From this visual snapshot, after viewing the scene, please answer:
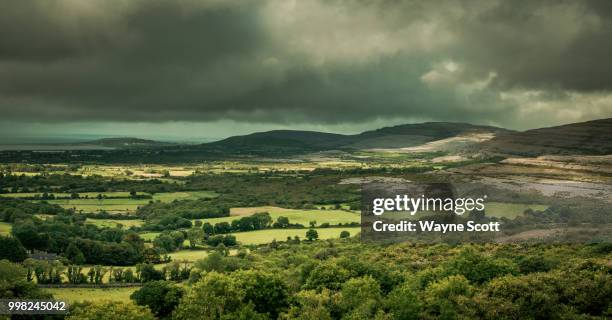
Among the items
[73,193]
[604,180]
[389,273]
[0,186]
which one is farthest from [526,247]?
[0,186]

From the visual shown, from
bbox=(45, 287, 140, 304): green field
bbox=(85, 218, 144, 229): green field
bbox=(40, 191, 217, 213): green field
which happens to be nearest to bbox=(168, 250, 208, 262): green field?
bbox=(45, 287, 140, 304): green field

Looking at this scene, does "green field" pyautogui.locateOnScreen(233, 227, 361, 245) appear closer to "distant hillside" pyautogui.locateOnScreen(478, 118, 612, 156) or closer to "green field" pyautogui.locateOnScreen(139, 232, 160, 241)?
"green field" pyautogui.locateOnScreen(139, 232, 160, 241)

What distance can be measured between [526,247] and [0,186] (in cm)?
12565

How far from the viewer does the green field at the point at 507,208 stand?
174ft

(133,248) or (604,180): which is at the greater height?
(604,180)

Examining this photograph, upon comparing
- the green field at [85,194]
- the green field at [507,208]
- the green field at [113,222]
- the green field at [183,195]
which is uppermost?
the green field at [507,208]

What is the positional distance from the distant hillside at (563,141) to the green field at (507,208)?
144 ft

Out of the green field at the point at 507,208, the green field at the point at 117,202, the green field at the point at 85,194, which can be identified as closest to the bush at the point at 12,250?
the green field at the point at 117,202

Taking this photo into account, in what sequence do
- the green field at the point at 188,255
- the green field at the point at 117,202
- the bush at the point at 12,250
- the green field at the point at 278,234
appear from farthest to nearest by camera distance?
the green field at the point at 117,202 → the green field at the point at 278,234 → the green field at the point at 188,255 → the bush at the point at 12,250

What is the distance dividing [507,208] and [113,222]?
215 ft

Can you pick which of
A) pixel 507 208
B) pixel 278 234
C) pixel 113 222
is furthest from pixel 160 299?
pixel 113 222

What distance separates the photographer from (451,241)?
185 feet

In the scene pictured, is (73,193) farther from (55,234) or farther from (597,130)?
(597,130)

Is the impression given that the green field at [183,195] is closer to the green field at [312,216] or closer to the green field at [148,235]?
the green field at [312,216]
